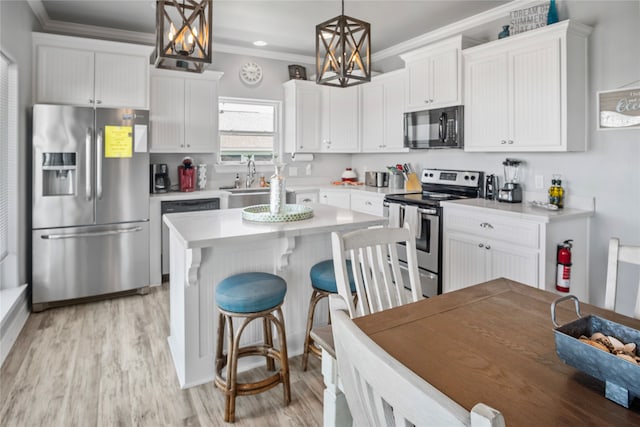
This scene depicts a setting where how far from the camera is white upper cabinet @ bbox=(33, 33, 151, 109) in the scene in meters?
3.56

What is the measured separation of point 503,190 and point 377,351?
3.26 meters

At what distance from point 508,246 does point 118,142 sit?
3.49 m

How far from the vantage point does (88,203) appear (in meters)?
3.54

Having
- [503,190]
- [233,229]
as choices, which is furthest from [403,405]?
[503,190]

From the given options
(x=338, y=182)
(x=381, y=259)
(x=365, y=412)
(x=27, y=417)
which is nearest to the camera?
(x=365, y=412)

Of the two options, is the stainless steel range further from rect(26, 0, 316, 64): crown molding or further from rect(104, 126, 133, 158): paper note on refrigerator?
rect(26, 0, 316, 64): crown molding

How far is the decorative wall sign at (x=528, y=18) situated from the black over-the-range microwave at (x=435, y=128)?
77 cm

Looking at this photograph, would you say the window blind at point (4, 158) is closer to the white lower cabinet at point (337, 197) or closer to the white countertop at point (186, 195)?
the white countertop at point (186, 195)

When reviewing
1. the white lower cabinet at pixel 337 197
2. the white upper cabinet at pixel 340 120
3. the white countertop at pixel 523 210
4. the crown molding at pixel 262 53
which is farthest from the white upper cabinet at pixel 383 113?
the white countertop at pixel 523 210

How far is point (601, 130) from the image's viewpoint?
2.95m

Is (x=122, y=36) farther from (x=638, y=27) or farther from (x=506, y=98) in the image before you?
(x=638, y=27)

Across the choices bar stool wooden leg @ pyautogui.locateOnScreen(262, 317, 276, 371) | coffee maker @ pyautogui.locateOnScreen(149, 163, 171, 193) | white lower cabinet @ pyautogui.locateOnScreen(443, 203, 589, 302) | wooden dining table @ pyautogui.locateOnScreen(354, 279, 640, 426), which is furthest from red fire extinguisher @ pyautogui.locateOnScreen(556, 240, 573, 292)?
coffee maker @ pyautogui.locateOnScreen(149, 163, 171, 193)

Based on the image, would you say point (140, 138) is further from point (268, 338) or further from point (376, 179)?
point (376, 179)

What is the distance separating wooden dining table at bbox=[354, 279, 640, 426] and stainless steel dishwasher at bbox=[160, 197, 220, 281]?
10.9 feet
